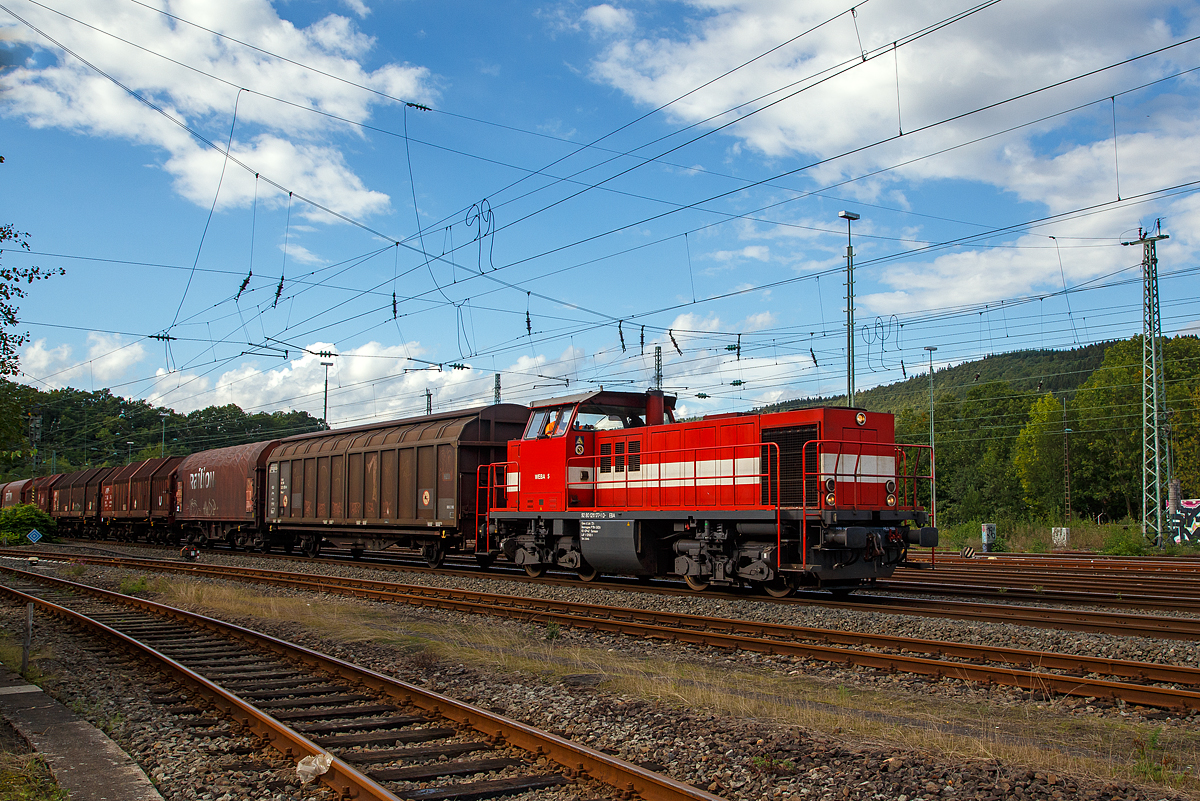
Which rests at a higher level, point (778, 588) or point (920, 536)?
point (920, 536)

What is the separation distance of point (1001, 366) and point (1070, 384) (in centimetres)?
1378

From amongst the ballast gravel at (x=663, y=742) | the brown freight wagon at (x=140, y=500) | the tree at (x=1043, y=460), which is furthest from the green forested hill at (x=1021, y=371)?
the ballast gravel at (x=663, y=742)

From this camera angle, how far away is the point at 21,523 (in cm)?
3950

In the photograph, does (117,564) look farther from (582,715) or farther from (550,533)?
(582,715)

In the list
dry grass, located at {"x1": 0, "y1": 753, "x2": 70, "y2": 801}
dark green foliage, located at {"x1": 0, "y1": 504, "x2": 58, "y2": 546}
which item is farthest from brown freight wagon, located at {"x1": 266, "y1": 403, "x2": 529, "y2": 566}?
dark green foliage, located at {"x1": 0, "y1": 504, "x2": 58, "y2": 546}

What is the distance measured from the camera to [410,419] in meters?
21.6

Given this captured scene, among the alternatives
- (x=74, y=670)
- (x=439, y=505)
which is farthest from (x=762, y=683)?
(x=439, y=505)

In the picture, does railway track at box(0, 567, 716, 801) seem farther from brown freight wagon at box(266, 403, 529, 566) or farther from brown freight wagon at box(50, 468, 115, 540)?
brown freight wagon at box(50, 468, 115, 540)

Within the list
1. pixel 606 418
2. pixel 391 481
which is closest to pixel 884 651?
pixel 606 418

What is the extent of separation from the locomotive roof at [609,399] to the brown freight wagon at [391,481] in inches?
107

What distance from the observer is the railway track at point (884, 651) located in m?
7.32

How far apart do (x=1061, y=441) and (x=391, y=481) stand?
2770 inches

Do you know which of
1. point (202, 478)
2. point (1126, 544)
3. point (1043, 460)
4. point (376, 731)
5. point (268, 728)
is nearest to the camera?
point (268, 728)

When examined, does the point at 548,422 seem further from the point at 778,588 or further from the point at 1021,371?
the point at 1021,371
